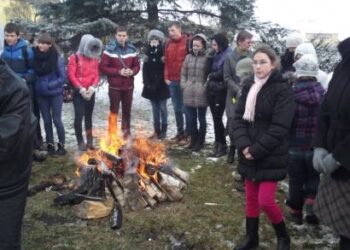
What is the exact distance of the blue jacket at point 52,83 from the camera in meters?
7.70

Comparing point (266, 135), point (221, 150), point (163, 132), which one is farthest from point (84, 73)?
point (266, 135)

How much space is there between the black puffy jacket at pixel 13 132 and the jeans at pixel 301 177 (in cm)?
331

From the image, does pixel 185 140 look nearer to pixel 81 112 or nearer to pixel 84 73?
pixel 81 112

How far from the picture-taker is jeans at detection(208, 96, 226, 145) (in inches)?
306

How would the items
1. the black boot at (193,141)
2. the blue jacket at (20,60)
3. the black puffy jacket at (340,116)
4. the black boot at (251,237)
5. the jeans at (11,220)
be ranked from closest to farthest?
the jeans at (11,220) → the black puffy jacket at (340,116) → the black boot at (251,237) → the blue jacket at (20,60) → the black boot at (193,141)

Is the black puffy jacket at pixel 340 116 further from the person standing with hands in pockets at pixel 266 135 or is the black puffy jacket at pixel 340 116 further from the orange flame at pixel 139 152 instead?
the orange flame at pixel 139 152

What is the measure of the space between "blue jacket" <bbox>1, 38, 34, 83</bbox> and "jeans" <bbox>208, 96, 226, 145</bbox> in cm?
328

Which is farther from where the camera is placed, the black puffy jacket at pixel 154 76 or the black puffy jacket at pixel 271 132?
the black puffy jacket at pixel 154 76

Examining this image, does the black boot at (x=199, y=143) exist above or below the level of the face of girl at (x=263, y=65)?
below

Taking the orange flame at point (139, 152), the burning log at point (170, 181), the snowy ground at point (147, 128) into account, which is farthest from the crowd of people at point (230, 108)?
the orange flame at point (139, 152)

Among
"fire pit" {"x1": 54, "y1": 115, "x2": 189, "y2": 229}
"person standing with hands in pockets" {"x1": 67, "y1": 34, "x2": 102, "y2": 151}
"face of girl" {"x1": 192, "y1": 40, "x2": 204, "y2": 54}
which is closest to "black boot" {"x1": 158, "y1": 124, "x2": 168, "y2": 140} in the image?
"person standing with hands in pockets" {"x1": 67, "y1": 34, "x2": 102, "y2": 151}

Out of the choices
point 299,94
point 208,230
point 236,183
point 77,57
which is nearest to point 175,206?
point 208,230

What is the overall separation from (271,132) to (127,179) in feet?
7.49

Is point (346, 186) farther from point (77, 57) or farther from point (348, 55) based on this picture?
point (77, 57)
